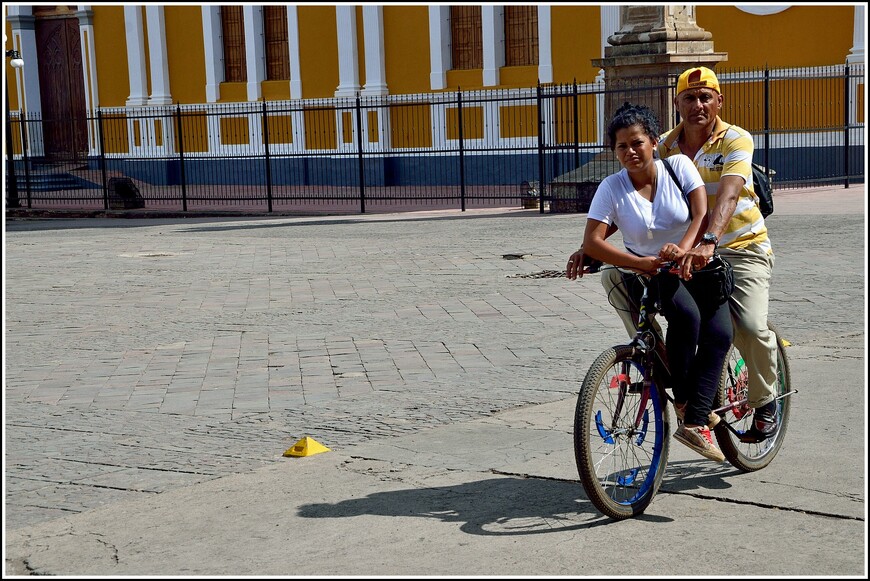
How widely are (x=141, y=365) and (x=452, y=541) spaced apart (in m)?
4.52

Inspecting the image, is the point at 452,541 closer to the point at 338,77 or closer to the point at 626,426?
→ the point at 626,426

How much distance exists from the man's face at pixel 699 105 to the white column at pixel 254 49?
94.1 feet

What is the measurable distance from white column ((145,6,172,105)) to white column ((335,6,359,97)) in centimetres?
558

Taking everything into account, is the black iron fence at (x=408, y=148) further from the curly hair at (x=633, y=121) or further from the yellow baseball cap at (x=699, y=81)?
the curly hair at (x=633, y=121)

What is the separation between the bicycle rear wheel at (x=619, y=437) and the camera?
476cm

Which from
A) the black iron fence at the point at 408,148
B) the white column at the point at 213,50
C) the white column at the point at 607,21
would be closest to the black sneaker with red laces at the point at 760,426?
the black iron fence at the point at 408,148

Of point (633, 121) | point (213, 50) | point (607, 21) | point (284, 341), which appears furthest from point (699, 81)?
point (213, 50)

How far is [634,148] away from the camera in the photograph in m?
4.96

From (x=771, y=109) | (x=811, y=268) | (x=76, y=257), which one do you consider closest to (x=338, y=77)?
(x=771, y=109)

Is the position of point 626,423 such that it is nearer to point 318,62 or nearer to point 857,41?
point 857,41

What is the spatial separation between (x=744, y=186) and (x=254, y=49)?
2904 centimetres

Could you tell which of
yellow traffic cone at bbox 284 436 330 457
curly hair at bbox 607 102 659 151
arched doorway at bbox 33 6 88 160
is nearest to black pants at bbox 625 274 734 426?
curly hair at bbox 607 102 659 151

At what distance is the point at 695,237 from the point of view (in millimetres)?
4918

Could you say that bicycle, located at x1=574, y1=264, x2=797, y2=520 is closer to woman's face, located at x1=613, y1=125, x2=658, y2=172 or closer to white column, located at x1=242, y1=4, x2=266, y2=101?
woman's face, located at x1=613, y1=125, x2=658, y2=172
